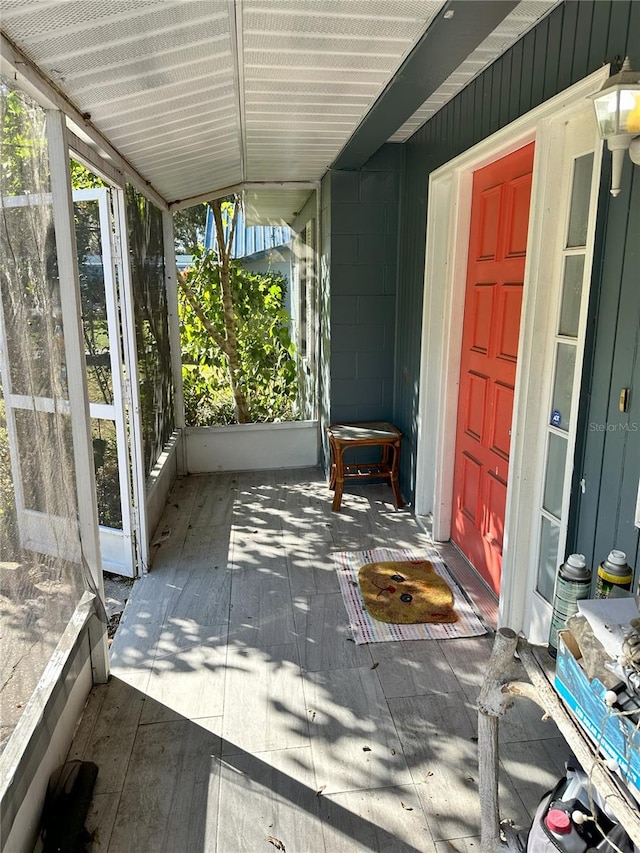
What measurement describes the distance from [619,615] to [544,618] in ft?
4.09

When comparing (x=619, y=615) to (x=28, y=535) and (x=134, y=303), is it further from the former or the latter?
(x=134, y=303)

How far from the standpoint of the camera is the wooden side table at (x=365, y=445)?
4.21 meters

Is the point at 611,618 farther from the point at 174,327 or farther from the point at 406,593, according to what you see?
the point at 174,327

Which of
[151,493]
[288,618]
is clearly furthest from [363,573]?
[151,493]

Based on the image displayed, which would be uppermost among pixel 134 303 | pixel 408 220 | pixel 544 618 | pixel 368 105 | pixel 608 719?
pixel 368 105

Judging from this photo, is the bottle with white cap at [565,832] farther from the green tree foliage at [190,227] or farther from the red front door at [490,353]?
the green tree foliage at [190,227]

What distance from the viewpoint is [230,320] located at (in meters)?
4.95

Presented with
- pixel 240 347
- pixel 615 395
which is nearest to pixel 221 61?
pixel 615 395

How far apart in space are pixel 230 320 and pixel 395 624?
2992 mm

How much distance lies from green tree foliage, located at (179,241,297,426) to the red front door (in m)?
1.98

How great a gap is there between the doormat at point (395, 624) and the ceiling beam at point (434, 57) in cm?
238

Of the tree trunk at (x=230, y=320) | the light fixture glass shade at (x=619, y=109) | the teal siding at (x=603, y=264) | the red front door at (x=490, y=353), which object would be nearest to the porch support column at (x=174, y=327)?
the tree trunk at (x=230, y=320)

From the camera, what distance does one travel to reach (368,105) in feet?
9.10

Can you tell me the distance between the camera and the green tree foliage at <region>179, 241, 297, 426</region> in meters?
4.91
